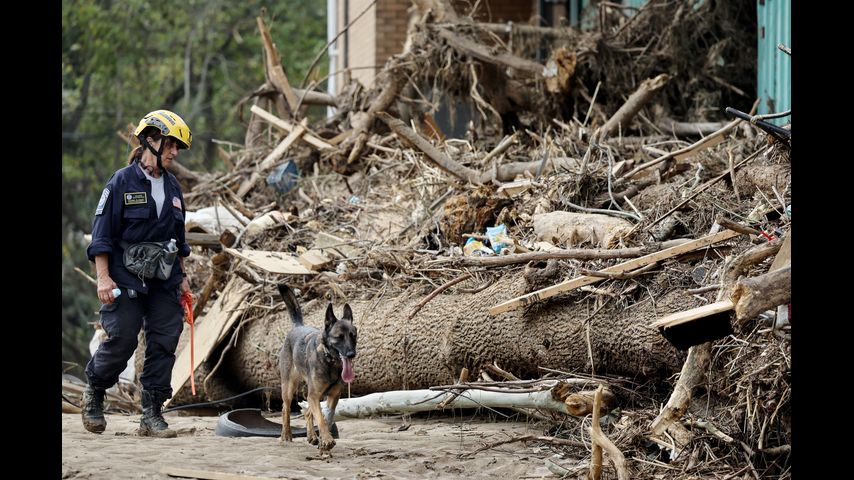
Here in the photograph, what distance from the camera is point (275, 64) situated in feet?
48.3

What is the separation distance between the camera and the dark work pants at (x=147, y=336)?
24.7 ft

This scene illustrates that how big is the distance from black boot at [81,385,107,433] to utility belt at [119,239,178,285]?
93 centimetres

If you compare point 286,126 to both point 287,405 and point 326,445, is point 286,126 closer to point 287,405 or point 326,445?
point 287,405

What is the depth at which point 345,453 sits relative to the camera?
6.90 meters

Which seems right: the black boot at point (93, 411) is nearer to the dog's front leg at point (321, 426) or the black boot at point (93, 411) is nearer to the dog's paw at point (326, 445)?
the dog's front leg at point (321, 426)

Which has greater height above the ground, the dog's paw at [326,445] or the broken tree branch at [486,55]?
the broken tree branch at [486,55]

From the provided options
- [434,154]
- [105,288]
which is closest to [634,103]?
[434,154]

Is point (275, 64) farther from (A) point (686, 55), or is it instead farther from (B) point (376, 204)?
(A) point (686, 55)

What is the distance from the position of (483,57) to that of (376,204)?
239 centimetres

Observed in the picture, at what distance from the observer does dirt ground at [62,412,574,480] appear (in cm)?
627

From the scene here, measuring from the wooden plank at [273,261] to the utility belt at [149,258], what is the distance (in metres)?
1.76

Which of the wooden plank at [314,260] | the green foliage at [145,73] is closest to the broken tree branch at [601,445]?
the wooden plank at [314,260]
